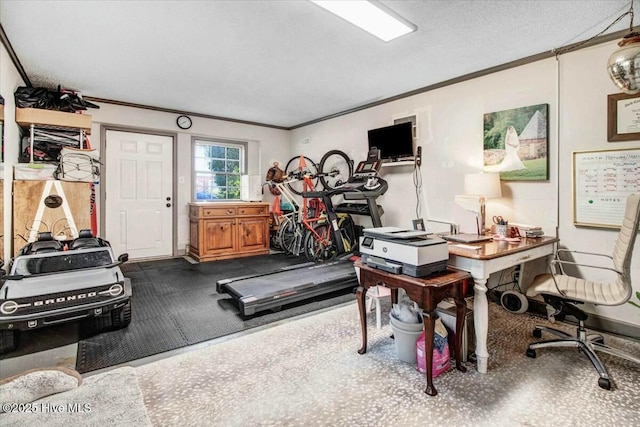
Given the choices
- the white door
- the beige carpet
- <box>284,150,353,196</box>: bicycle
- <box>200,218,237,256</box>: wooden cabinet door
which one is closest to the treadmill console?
<box>284,150,353,196</box>: bicycle

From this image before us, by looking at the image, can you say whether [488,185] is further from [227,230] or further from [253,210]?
[227,230]

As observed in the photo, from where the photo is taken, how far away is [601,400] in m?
1.81

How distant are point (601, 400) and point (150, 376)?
2.75 m

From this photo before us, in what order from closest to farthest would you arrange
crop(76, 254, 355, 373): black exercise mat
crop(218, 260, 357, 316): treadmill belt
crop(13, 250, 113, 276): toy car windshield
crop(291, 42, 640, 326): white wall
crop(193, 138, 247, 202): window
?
crop(76, 254, 355, 373): black exercise mat, crop(13, 250, 113, 276): toy car windshield, crop(291, 42, 640, 326): white wall, crop(218, 260, 357, 316): treadmill belt, crop(193, 138, 247, 202): window

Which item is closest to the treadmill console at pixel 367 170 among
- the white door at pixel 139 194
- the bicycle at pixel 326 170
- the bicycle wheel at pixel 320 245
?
the bicycle at pixel 326 170

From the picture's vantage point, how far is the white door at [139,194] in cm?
507

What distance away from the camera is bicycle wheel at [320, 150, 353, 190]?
215 inches

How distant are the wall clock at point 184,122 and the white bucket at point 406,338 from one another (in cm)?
502

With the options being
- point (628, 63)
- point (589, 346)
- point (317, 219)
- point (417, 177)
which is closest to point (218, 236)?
point (317, 219)

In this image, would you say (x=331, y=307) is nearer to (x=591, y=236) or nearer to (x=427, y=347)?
(x=427, y=347)

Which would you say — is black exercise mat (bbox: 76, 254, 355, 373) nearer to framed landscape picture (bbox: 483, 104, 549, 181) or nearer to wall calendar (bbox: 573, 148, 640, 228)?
framed landscape picture (bbox: 483, 104, 549, 181)

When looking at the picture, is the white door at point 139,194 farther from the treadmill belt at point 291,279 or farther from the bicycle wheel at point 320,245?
the treadmill belt at point 291,279

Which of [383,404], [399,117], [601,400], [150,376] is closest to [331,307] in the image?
[383,404]

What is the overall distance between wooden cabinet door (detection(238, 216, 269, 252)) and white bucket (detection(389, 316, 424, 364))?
4051 mm
